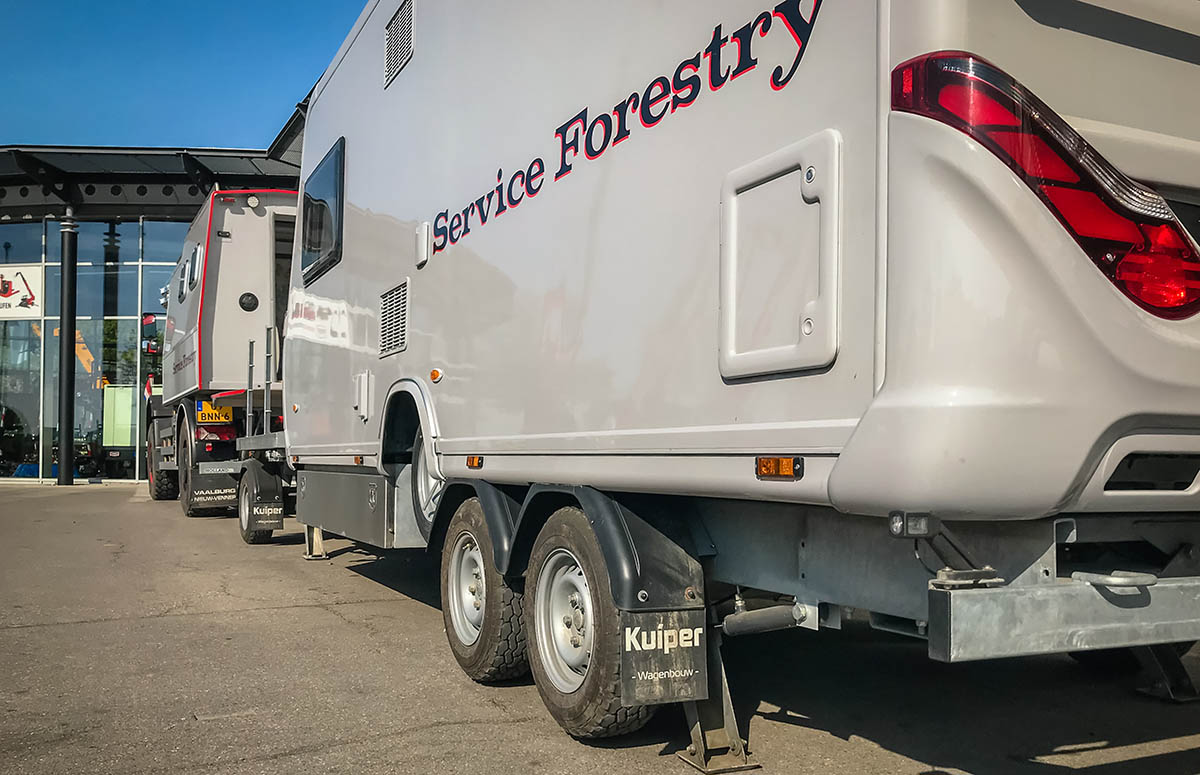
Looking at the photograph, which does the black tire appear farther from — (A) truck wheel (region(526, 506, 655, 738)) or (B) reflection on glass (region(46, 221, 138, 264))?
(B) reflection on glass (region(46, 221, 138, 264))

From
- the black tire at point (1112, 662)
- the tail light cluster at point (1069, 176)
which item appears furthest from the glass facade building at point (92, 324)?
the tail light cluster at point (1069, 176)

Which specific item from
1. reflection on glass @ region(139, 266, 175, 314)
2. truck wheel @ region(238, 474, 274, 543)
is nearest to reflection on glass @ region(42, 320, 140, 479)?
reflection on glass @ region(139, 266, 175, 314)

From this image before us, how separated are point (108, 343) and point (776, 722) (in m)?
23.3

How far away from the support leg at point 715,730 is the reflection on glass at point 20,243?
24.7 metres

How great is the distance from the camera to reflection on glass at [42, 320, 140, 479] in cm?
2417

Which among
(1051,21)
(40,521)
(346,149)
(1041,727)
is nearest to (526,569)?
(1041,727)

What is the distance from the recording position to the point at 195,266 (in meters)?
13.6

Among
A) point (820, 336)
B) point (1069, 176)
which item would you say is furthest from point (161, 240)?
point (1069, 176)

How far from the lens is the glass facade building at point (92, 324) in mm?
24250

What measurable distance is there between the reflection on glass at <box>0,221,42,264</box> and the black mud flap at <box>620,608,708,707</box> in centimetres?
2465

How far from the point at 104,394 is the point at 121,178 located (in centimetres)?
497

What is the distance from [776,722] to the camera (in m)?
4.51

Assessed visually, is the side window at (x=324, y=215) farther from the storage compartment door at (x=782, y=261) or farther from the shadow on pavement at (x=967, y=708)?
the storage compartment door at (x=782, y=261)

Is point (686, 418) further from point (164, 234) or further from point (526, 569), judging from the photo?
point (164, 234)
